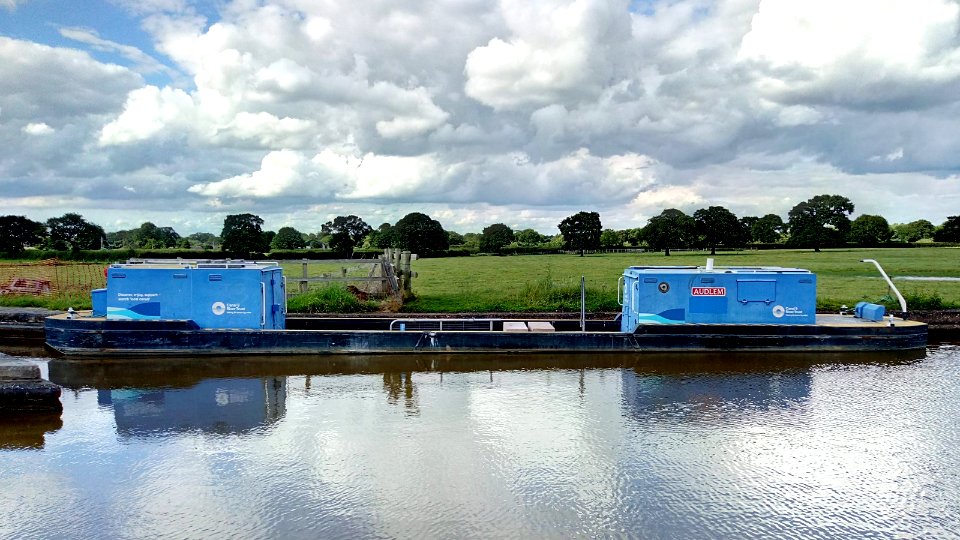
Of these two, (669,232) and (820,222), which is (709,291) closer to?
(669,232)

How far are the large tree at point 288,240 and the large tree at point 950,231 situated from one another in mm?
117502

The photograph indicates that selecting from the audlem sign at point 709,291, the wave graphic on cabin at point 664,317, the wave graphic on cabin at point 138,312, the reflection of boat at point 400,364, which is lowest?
the reflection of boat at point 400,364

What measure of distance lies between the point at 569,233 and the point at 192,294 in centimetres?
8665

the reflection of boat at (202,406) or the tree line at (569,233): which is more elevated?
the tree line at (569,233)

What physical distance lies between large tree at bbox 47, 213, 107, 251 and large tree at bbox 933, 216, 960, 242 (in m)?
138

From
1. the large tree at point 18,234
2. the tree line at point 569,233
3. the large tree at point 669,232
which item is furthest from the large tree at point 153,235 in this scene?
the large tree at point 669,232

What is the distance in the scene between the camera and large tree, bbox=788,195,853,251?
328 ft

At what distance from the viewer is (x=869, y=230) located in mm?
123750

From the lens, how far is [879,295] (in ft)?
97.6

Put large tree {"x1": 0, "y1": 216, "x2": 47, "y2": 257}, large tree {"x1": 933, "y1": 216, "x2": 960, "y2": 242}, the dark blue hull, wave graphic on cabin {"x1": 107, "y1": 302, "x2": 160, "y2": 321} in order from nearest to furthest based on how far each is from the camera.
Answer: the dark blue hull, wave graphic on cabin {"x1": 107, "y1": 302, "x2": 160, "y2": 321}, large tree {"x1": 0, "y1": 216, "x2": 47, "y2": 257}, large tree {"x1": 933, "y1": 216, "x2": 960, "y2": 242}

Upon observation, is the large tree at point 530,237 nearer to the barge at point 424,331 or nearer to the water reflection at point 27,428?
the barge at point 424,331

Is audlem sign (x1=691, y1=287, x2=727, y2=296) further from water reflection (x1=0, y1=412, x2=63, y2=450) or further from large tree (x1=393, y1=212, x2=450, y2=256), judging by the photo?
large tree (x1=393, y1=212, x2=450, y2=256)

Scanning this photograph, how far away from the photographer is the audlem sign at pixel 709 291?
1950 centimetres

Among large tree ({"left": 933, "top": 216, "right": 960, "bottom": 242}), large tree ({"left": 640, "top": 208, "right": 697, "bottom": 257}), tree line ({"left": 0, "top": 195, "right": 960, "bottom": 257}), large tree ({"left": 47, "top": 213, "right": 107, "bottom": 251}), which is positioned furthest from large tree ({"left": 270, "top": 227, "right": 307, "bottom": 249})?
large tree ({"left": 933, "top": 216, "right": 960, "bottom": 242})
